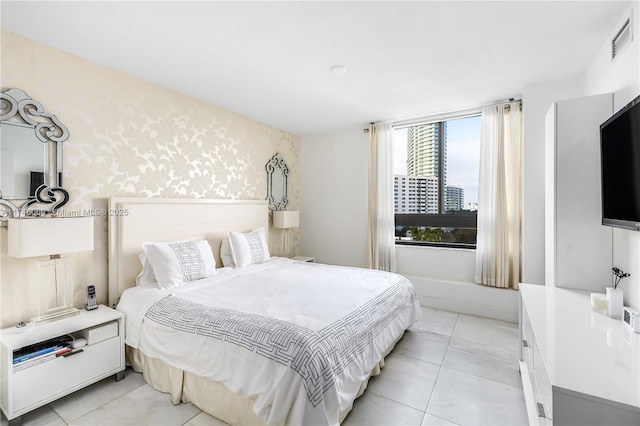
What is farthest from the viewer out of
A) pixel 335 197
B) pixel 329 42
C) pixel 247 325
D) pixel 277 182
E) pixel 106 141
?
pixel 335 197

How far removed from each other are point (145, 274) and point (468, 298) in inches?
141

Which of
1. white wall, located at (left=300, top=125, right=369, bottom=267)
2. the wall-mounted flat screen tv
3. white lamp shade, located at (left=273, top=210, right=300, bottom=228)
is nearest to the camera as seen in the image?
the wall-mounted flat screen tv

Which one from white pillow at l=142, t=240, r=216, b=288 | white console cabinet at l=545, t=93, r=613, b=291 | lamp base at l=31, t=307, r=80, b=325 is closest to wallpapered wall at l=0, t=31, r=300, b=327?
lamp base at l=31, t=307, r=80, b=325

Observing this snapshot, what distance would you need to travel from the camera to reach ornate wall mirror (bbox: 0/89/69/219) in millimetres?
2090

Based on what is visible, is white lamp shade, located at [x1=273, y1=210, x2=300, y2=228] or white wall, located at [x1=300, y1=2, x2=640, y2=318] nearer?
white wall, located at [x1=300, y1=2, x2=640, y2=318]

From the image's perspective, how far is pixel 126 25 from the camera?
80.5 inches

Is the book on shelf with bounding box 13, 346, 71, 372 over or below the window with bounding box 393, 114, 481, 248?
below

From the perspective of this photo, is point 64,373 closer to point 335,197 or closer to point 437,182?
point 335,197

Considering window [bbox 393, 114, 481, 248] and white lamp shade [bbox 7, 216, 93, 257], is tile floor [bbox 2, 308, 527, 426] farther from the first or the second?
window [bbox 393, 114, 481, 248]

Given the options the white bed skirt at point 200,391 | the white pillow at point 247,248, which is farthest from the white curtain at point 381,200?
the white bed skirt at point 200,391

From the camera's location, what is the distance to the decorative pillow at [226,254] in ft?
11.5

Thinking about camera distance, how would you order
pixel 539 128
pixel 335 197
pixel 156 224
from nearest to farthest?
pixel 156 224
pixel 539 128
pixel 335 197

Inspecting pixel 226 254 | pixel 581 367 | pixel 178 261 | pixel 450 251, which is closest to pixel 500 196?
pixel 450 251

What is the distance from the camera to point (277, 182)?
4.70 m
